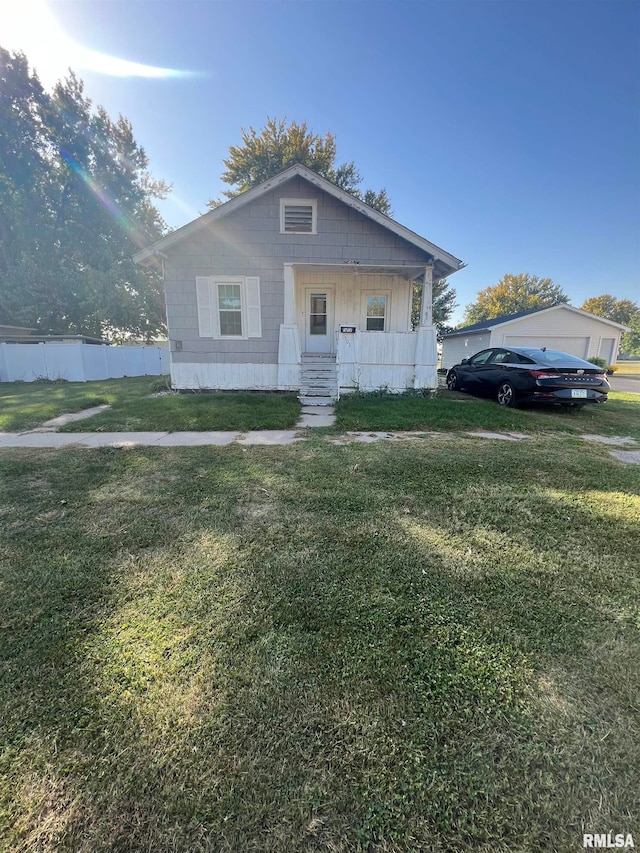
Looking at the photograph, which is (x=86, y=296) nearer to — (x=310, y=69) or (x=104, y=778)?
(x=310, y=69)

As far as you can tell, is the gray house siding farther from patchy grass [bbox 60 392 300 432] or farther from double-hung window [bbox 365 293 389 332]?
patchy grass [bbox 60 392 300 432]

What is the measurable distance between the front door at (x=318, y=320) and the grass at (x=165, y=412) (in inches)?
101

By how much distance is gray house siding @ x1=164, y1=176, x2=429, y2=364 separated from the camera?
8852 mm

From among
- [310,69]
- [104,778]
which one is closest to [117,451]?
[104,778]

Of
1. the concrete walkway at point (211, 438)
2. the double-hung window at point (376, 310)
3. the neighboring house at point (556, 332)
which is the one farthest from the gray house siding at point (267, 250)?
the neighboring house at point (556, 332)

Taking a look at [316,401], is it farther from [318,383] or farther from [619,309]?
[619,309]

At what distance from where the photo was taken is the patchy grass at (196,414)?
19.9ft

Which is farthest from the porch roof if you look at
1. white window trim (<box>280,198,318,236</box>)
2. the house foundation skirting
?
the house foundation skirting

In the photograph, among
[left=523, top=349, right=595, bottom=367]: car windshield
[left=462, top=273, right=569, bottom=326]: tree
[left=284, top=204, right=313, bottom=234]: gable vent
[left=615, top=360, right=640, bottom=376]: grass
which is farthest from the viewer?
[left=462, top=273, right=569, bottom=326]: tree

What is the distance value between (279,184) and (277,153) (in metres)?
14.2

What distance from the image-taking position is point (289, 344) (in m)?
9.02

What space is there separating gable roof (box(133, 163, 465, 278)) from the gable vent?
0.57 meters

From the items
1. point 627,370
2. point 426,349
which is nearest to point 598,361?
point 627,370

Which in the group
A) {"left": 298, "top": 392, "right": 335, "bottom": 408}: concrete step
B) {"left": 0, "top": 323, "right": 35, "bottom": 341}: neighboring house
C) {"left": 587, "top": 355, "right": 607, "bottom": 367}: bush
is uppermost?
{"left": 0, "top": 323, "right": 35, "bottom": 341}: neighboring house
